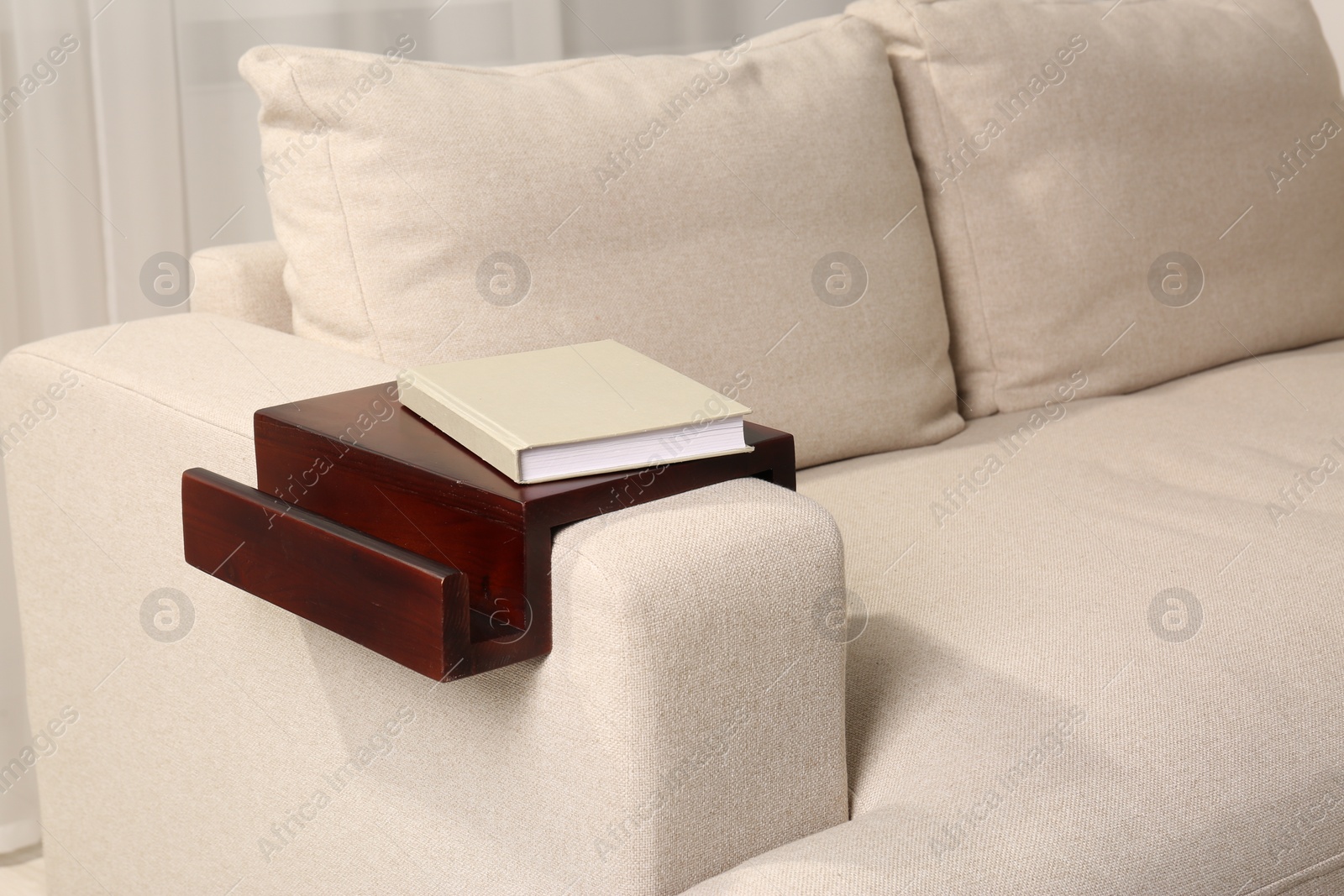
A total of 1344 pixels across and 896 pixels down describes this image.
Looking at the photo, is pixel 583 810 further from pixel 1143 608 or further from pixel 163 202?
pixel 163 202

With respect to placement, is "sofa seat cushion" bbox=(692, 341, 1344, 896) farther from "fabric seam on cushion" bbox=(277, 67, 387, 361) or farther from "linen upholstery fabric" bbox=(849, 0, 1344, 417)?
"fabric seam on cushion" bbox=(277, 67, 387, 361)

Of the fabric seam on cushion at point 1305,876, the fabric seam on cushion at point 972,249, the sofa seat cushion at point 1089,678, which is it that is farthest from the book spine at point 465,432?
the fabric seam on cushion at point 972,249

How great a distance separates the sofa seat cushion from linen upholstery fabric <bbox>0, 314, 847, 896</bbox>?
2.1 inches

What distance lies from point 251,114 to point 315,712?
1.16m

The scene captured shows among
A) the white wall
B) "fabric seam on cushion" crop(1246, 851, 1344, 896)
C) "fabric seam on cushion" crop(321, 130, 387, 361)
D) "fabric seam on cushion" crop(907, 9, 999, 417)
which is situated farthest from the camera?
the white wall

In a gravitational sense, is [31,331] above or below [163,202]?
below

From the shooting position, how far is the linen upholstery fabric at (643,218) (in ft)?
3.84

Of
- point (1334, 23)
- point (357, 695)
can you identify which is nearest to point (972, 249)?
point (357, 695)

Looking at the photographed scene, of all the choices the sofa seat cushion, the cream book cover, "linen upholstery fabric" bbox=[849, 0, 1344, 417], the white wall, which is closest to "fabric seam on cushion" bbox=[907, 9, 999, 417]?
"linen upholstery fabric" bbox=[849, 0, 1344, 417]

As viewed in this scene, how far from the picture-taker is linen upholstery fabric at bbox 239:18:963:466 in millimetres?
1172

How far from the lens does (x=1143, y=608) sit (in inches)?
41.0

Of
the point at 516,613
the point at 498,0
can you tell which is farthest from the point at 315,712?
the point at 498,0

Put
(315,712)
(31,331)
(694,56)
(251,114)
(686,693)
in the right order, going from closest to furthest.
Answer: (686,693) → (315,712) → (694,56) → (31,331) → (251,114)

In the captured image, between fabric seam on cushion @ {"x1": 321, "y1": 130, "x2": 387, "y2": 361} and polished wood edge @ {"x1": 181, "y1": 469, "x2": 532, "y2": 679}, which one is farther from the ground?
fabric seam on cushion @ {"x1": 321, "y1": 130, "x2": 387, "y2": 361}
